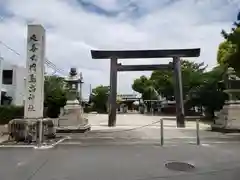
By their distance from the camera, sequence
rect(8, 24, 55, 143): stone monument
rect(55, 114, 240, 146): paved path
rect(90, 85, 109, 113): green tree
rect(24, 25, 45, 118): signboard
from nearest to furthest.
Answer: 1. rect(8, 24, 55, 143): stone monument
2. rect(24, 25, 45, 118): signboard
3. rect(55, 114, 240, 146): paved path
4. rect(90, 85, 109, 113): green tree

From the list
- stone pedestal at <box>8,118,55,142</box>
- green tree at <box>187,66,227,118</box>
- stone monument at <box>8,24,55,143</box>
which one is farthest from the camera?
green tree at <box>187,66,227,118</box>

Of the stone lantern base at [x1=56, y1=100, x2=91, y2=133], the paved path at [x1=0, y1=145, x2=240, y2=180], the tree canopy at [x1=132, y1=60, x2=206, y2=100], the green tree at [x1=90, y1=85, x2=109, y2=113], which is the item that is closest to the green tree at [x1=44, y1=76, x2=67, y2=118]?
the tree canopy at [x1=132, y1=60, x2=206, y2=100]

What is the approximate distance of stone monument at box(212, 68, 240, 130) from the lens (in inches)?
812

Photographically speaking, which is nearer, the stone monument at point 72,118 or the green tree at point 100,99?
the stone monument at point 72,118

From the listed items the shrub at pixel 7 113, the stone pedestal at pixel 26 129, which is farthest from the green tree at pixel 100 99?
the stone pedestal at pixel 26 129

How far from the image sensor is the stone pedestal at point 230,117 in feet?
67.0

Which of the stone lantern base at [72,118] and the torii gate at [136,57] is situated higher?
the torii gate at [136,57]

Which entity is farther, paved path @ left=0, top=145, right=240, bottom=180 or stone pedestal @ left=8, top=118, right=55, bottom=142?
stone pedestal @ left=8, top=118, right=55, bottom=142

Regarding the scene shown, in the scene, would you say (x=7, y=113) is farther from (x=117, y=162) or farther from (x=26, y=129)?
(x=117, y=162)

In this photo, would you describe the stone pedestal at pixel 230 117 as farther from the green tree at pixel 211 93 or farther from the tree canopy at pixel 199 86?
the green tree at pixel 211 93

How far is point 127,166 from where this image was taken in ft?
28.3

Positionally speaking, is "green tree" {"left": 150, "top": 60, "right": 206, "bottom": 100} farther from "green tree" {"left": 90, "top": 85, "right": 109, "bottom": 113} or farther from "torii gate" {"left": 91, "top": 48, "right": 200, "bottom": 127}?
"torii gate" {"left": 91, "top": 48, "right": 200, "bottom": 127}

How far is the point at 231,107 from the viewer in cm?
2122

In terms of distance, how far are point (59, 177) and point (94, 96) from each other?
243 feet
